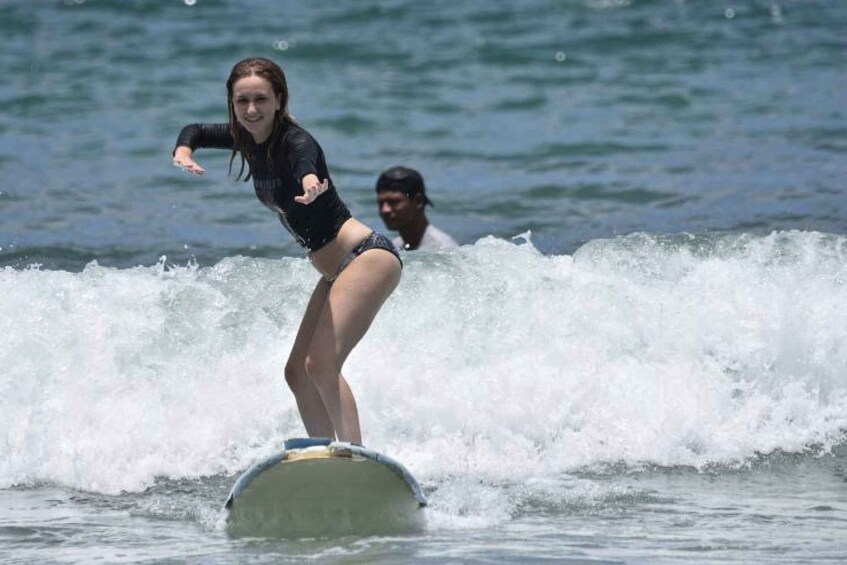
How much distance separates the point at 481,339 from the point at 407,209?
6.43 ft

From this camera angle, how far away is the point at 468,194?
13.3 metres

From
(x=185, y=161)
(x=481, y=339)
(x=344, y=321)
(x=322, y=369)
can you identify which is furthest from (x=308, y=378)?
(x=481, y=339)

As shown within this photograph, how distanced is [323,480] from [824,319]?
3.89m

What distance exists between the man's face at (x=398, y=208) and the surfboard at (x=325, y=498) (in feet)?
14.7

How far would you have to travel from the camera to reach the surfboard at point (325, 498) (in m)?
5.54

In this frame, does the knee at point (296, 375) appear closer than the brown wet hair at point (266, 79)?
No

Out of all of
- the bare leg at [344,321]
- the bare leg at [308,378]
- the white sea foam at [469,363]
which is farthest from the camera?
the white sea foam at [469,363]

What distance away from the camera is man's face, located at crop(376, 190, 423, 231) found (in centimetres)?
1003

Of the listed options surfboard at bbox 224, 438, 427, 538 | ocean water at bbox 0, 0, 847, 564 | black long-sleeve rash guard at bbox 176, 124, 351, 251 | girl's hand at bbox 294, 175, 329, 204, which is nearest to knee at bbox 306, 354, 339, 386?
surfboard at bbox 224, 438, 427, 538

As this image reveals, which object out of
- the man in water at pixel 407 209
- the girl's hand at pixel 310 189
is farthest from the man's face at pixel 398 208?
Answer: the girl's hand at pixel 310 189

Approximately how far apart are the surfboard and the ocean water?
3.5 inches

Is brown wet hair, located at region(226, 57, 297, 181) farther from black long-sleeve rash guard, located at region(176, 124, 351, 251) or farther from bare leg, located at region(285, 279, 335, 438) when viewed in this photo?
bare leg, located at region(285, 279, 335, 438)

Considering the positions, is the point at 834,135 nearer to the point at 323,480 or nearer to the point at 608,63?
the point at 608,63

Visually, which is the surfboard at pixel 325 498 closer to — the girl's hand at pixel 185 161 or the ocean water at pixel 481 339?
the ocean water at pixel 481 339
